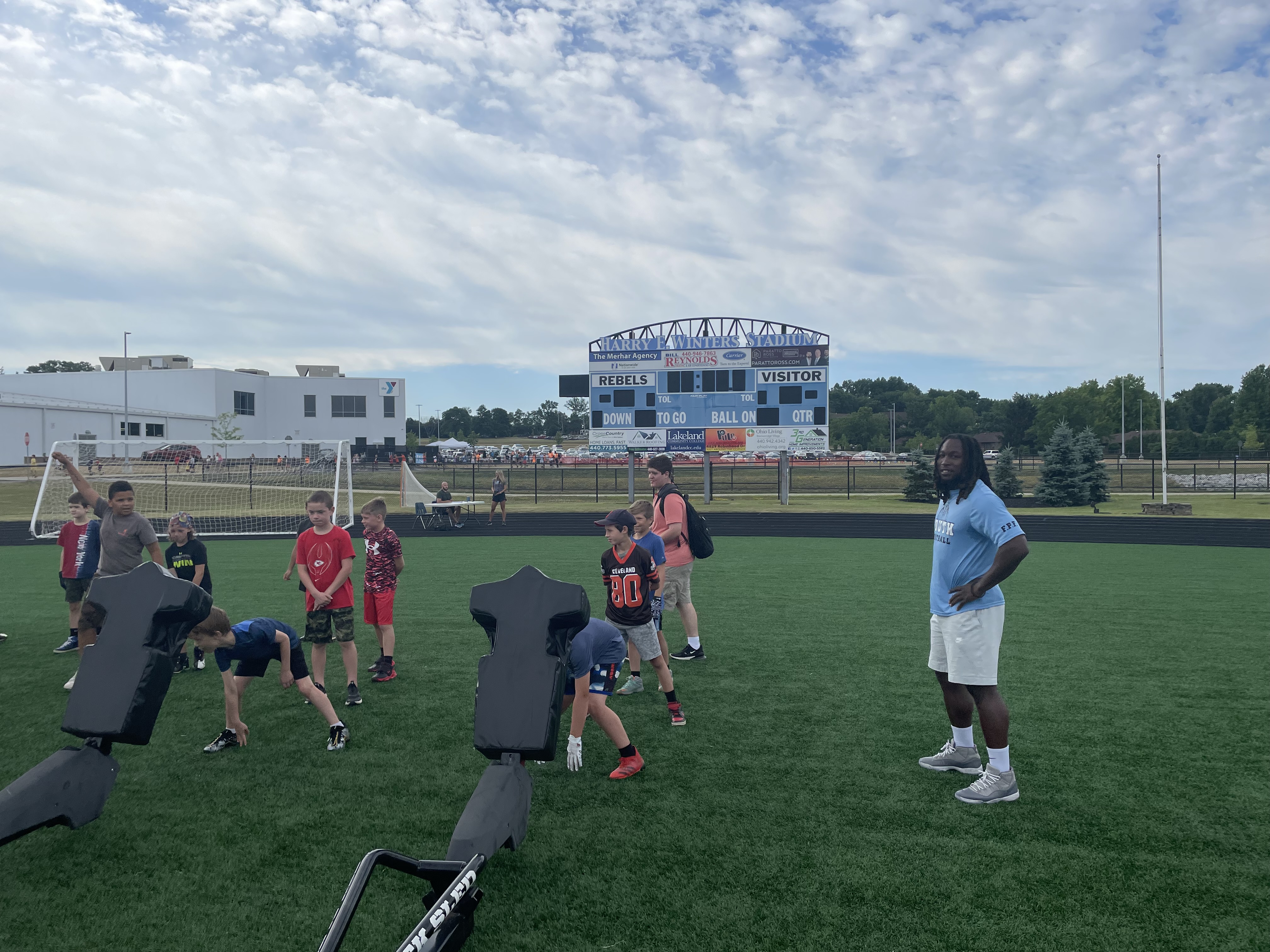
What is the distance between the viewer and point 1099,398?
3578 inches

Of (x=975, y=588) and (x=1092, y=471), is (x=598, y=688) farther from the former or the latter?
(x=1092, y=471)

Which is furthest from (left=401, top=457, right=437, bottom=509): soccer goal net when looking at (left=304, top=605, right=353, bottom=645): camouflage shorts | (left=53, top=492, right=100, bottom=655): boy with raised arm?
(left=304, top=605, right=353, bottom=645): camouflage shorts

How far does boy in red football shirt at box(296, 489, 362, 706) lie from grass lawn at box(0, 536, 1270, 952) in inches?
24.3

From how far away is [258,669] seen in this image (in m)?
5.39

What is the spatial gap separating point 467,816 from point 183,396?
78.4m

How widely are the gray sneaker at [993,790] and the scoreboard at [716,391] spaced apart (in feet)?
89.2

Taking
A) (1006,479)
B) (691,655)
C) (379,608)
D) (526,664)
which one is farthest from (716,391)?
(526,664)

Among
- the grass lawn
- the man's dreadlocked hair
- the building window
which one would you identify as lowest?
the grass lawn

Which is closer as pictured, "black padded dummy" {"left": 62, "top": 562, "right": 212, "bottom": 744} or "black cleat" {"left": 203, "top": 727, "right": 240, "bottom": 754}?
"black padded dummy" {"left": 62, "top": 562, "right": 212, "bottom": 744}

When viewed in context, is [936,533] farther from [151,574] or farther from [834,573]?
[834,573]

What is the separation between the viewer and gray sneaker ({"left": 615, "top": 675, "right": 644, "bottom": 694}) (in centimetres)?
677

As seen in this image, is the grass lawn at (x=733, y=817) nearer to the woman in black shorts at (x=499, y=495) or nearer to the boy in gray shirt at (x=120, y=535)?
the boy in gray shirt at (x=120, y=535)

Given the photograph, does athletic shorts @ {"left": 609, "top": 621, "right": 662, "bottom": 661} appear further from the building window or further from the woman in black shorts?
the building window

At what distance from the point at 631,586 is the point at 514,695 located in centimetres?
220
